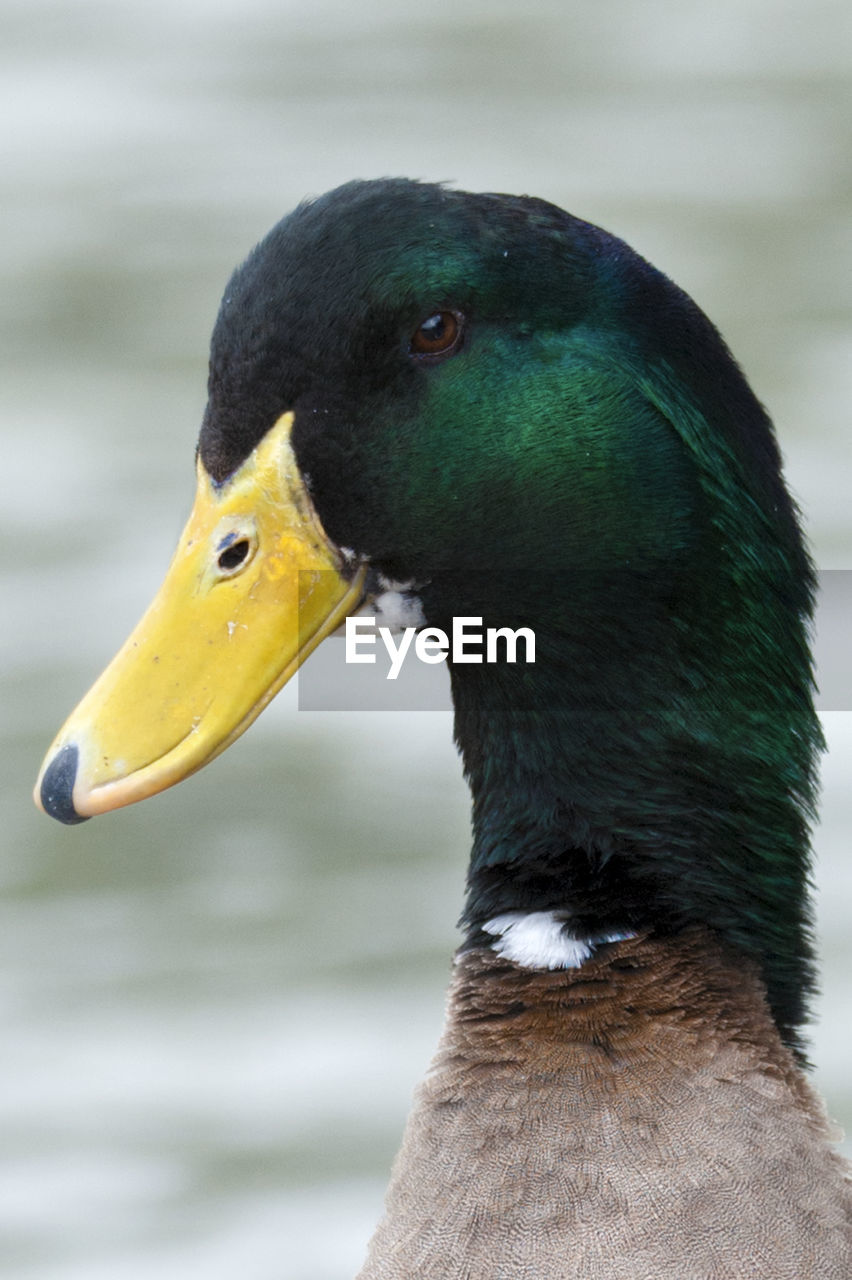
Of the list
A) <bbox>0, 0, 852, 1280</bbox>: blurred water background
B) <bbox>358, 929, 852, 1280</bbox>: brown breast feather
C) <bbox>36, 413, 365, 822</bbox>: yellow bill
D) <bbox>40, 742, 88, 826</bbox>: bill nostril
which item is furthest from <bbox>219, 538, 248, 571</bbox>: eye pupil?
<bbox>0, 0, 852, 1280</bbox>: blurred water background

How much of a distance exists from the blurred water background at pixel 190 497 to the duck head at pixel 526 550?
7.38 ft

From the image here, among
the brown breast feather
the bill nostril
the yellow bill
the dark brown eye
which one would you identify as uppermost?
the dark brown eye

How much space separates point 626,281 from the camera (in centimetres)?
333

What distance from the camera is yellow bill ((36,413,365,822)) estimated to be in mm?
3377

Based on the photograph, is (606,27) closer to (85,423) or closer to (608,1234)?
(85,423)

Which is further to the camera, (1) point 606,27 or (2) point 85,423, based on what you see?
(1) point 606,27

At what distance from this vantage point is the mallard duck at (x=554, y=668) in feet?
10.7

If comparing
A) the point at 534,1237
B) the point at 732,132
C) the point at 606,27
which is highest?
the point at 606,27

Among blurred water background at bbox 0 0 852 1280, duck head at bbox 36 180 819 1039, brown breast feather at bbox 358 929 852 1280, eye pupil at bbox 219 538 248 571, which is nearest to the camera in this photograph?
brown breast feather at bbox 358 929 852 1280

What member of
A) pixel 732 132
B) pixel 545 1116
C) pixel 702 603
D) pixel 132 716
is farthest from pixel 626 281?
pixel 732 132

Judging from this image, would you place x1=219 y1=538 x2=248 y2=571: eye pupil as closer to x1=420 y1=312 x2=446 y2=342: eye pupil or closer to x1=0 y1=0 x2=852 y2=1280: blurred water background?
x1=420 y1=312 x2=446 y2=342: eye pupil

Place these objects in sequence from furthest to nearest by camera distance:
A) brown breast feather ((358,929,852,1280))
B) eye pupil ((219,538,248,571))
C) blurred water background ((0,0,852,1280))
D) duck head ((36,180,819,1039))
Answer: blurred water background ((0,0,852,1280)) < eye pupil ((219,538,248,571)) < duck head ((36,180,819,1039)) < brown breast feather ((358,929,852,1280))

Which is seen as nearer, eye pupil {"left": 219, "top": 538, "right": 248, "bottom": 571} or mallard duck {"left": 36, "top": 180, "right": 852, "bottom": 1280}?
mallard duck {"left": 36, "top": 180, "right": 852, "bottom": 1280}

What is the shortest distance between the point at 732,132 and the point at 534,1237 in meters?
6.18
